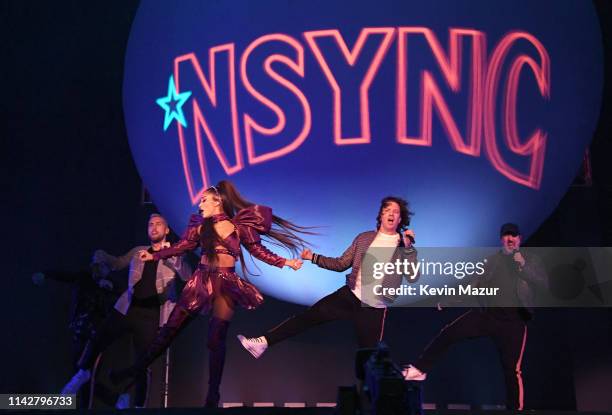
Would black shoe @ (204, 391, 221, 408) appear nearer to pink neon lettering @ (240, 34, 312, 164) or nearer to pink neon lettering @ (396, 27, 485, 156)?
pink neon lettering @ (240, 34, 312, 164)

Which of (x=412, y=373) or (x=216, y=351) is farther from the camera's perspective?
(x=412, y=373)

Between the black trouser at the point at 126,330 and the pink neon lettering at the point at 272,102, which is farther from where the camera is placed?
the black trouser at the point at 126,330

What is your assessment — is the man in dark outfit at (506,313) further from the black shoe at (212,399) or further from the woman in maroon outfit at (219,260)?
the black shoe at (212,399)

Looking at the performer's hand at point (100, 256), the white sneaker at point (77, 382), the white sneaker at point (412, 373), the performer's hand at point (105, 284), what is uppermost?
the performer's hand at point (100, 256)

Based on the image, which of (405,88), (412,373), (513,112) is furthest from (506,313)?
(405,88)

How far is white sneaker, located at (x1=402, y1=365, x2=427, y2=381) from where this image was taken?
16.7 feet

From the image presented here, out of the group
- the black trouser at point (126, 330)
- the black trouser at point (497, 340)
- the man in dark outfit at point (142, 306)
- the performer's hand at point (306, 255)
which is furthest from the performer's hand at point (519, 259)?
the black trouser at point (126, 330)

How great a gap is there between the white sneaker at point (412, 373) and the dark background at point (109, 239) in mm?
487

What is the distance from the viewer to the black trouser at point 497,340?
497cm

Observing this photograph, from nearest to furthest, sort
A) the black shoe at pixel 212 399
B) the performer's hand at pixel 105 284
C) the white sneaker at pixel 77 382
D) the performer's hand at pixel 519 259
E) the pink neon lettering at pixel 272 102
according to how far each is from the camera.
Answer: the black shoe at pixel 212 399, the pink neon lettering at pixel 272 102, the performer's hand at pixel 519 259, the white sneaker at pixel 77 382, the performer's hand at pixel 105 284

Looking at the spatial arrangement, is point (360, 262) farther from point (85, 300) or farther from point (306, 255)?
point (85, 300)

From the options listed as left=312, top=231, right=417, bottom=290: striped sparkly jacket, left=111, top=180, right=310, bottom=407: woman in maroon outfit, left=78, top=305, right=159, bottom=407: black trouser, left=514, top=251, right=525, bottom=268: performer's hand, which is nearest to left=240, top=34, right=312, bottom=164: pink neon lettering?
left=111, top=180, right=310, bottom=407: woman in maroon outfit

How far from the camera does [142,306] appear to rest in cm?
537

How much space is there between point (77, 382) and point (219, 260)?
60.2 inches
